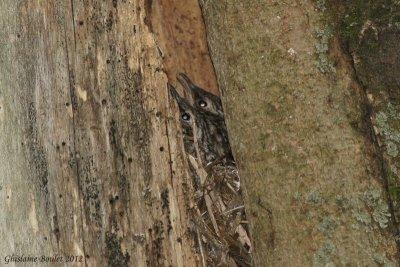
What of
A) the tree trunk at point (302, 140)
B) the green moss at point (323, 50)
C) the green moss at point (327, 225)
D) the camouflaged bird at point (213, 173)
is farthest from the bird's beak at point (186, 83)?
the green moss at point (327, 225)

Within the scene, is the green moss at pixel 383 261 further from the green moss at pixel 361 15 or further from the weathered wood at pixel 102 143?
the weathered wood at pixel 102 143

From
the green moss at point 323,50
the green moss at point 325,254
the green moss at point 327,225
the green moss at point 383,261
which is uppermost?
the green moss at point 323,50

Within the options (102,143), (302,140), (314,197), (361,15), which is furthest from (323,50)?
(102,143)

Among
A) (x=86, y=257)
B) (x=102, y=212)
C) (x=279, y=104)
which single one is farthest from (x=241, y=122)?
(x=86, y=257)

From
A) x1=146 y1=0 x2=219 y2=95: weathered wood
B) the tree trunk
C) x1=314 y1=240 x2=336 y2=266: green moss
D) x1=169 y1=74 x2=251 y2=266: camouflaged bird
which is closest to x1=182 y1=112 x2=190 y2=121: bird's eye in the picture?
x1=169 y1=74 x2=251 y2=266: camouflaged bird

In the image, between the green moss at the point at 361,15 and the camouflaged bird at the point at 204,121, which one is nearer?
the green moss at the point at 361,15

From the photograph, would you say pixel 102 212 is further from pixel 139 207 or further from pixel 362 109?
pixel 362 109
